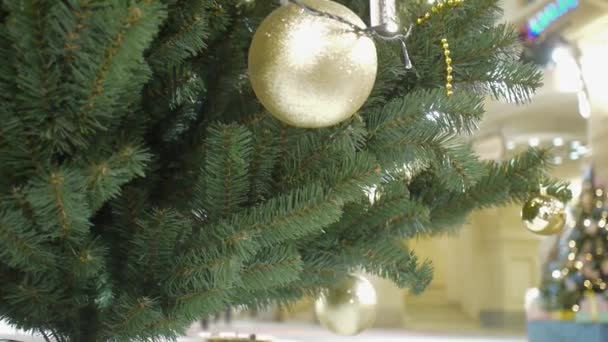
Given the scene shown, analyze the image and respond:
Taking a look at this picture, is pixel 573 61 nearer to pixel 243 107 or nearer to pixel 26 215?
pixel 243 107

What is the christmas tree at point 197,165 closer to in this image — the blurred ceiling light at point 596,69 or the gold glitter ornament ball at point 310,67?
the gold glitter ornament ball at point 310,67

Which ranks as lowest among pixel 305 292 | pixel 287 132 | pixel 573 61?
pixel 305 292

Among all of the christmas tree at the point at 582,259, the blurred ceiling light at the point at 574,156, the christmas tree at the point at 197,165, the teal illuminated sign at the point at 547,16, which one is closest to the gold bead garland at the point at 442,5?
the christmas tree at the point at 197,165

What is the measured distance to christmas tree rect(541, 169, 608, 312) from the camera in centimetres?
170

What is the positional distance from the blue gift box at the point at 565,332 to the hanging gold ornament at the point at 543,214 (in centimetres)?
129

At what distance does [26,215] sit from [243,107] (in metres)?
0.17

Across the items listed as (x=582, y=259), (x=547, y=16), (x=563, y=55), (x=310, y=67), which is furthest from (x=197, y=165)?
(x=547, y=16)

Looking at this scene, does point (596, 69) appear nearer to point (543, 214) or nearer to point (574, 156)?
point (543, 214)

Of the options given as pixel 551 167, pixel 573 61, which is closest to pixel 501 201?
pixel 551 167

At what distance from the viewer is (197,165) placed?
1.43 ft

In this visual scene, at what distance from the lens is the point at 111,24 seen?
295 mm

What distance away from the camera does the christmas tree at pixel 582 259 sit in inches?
66.8

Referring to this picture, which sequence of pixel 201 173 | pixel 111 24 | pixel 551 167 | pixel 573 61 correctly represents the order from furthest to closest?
pixel 573 61 → pixel 551 167 → pixel 201 173 → pixel 111 24

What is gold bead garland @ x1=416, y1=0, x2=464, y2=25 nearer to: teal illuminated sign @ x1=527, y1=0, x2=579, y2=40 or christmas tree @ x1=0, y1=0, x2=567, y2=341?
christmas tree @ x1=0, y1=0, x2=567, y2=341
